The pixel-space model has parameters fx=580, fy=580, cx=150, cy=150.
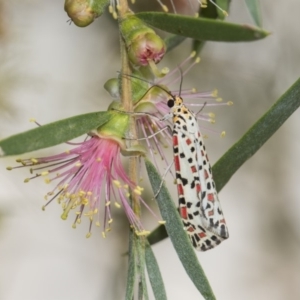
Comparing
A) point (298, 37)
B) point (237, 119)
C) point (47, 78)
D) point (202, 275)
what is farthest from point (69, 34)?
point (202, 275)

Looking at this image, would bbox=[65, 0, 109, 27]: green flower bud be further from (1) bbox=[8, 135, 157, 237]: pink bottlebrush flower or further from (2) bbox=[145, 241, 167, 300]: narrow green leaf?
(2) bbox=[145, 241, 167, 300]: narrow green leaf

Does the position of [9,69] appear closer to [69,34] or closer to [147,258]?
[69,34]

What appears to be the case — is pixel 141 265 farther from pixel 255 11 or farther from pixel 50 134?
pixel 255 11

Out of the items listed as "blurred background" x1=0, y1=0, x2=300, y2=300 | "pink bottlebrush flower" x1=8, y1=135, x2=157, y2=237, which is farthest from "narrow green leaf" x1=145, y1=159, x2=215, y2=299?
"blurred background" x1=0, y1=0, x2=300, y2=300

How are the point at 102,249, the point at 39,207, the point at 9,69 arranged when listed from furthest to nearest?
the point at 102,249
the point at 39,207
the point at 9,69

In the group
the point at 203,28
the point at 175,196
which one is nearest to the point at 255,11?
the point at 203,28

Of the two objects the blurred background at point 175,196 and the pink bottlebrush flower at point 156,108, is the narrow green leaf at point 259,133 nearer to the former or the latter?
the pink bottlebrush flower at point 156,108
